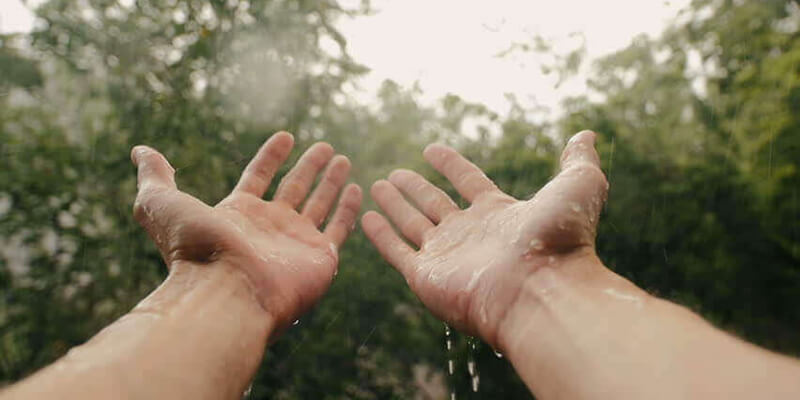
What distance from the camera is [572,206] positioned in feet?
5.41

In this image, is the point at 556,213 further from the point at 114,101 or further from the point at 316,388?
the point at 114,101

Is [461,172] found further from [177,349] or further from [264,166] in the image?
[177,349]

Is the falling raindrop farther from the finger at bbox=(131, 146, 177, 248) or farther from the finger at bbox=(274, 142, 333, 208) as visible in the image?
the finger at bbox=(131, 146, 177, 248)

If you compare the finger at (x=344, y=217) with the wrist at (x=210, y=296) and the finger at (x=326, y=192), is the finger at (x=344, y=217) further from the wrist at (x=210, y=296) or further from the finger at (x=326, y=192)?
the wrist at (x=210, y=296)

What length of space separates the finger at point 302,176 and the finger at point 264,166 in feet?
0.25

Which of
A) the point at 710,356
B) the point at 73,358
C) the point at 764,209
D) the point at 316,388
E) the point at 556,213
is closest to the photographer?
the point at 710,356

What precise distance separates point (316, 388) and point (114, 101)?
5.76 feet

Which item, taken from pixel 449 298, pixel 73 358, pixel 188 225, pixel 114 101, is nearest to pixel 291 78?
pixel 114 101

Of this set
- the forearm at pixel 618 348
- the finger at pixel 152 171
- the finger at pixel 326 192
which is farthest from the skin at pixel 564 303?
the finger at pixel 152 171

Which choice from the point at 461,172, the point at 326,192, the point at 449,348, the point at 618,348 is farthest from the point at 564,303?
the point at 449,348

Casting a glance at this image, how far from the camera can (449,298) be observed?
1.81 metres

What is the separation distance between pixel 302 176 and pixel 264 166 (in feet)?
0.60

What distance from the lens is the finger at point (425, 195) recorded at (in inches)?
91.0

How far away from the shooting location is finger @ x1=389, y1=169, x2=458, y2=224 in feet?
7.58
